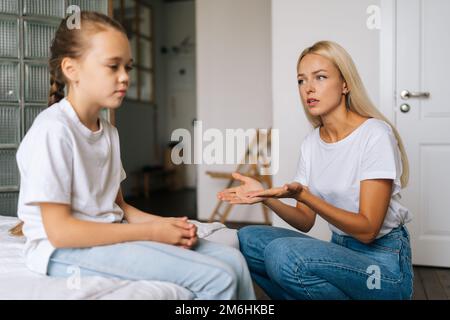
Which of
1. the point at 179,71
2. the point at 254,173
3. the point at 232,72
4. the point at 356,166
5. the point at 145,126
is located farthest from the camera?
the point at 179,71

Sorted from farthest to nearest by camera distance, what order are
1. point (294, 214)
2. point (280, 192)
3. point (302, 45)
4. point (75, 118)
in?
point (302, 45) → point (294, 214) → point (280, 192) → point (75, 118)

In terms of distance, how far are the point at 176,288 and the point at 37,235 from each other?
0.36 m

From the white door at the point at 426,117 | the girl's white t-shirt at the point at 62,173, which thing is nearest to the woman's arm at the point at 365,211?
the girl's white t-shirt at the point at 62,173

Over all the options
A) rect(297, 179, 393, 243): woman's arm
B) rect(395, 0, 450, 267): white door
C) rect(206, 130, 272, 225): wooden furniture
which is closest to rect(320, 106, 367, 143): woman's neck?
rect(297, 179, 393, 243): woman's arm

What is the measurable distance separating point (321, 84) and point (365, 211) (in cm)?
46

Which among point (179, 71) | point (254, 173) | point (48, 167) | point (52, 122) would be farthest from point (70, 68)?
point (179, 71)

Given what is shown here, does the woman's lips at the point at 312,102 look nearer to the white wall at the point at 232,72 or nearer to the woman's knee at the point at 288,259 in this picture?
the woman's knee at the point at 288,259

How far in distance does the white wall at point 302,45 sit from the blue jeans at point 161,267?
2283 millimetres

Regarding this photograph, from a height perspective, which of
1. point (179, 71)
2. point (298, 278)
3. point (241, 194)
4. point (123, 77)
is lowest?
point (298, 278)

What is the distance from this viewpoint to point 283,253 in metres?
1.42

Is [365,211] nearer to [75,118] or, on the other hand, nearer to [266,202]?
[266,202]

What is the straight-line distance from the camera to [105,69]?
1.17 m

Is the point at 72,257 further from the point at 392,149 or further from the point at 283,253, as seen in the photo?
the point at 392,149
